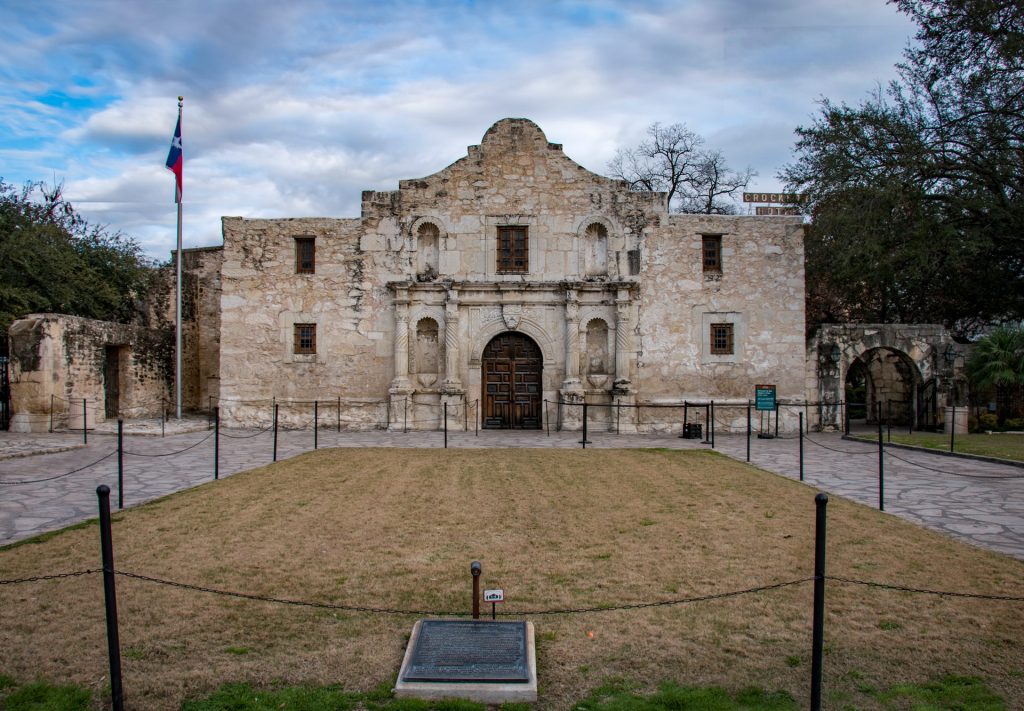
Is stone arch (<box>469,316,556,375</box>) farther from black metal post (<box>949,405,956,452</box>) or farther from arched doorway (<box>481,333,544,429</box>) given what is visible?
black metal post (<box>949,405,956,452</box>)

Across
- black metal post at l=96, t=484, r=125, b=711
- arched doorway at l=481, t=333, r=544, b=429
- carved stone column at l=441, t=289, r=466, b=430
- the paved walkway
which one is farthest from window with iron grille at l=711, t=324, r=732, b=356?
black metal post at l=96, t=484, r=125, b=711

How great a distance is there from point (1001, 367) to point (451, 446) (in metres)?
15.2

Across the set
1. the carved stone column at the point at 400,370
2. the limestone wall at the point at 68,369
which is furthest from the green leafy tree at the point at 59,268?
the carved stone column at the point at 400,370

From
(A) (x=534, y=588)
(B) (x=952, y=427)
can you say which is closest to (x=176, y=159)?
(A) (x=534, y=588)

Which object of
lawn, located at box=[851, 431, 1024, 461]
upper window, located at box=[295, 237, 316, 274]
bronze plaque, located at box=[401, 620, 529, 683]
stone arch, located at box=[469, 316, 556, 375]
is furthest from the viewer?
upper window, located at box=[295, 237, 316, 274]

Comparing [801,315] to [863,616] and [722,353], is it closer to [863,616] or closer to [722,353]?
[722,353]

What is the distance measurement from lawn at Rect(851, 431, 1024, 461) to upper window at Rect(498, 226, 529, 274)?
33.2 ft

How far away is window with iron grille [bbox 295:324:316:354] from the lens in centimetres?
2056

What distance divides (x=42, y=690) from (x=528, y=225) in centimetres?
1732

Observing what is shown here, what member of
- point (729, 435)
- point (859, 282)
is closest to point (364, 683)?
point (729, 435)

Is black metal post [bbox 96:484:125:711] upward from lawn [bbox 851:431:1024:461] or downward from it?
upward

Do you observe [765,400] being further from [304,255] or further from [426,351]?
[304,255]

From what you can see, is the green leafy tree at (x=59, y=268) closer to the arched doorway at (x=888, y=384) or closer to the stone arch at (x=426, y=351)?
the stone arch at (x=426, y=351)

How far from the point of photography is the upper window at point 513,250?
2031 cm
